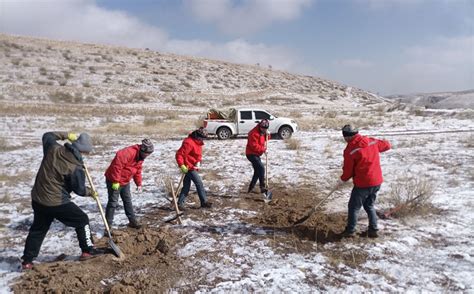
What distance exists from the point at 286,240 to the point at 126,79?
107ft

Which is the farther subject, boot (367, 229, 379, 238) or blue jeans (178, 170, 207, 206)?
blue jeans (178, 170, 207, 206)

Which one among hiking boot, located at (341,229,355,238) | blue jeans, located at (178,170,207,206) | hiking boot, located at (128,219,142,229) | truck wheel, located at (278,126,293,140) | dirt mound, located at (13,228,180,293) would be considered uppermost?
truck wheel, located at (278,126,293,140)

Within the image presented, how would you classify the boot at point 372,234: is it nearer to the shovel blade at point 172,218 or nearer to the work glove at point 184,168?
the shovel blade at point 172,218

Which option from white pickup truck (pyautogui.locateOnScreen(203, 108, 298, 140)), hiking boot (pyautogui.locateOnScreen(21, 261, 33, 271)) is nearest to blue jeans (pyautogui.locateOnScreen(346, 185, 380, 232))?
hiking boot (pyautogui.locateOnScreen(21, 261, 33, 271))

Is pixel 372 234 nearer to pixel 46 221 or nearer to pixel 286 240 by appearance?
pixel 286 240

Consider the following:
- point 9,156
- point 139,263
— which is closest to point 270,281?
point 139,263

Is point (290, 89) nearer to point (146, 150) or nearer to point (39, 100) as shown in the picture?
point (39, 100)

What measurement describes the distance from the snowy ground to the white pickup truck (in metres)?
5.37

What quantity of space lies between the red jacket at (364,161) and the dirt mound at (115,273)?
9.16ft

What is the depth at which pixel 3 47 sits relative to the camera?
37.7 m

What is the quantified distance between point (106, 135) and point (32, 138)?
2854mm

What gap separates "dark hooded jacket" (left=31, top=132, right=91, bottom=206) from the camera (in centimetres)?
453

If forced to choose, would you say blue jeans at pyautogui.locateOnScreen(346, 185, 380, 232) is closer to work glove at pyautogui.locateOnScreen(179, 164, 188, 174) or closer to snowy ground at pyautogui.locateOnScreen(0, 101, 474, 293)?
snowy ground at pyautogui.locateOnScreen(0, 101, 474, 293)

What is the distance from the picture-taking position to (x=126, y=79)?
1399 inches
